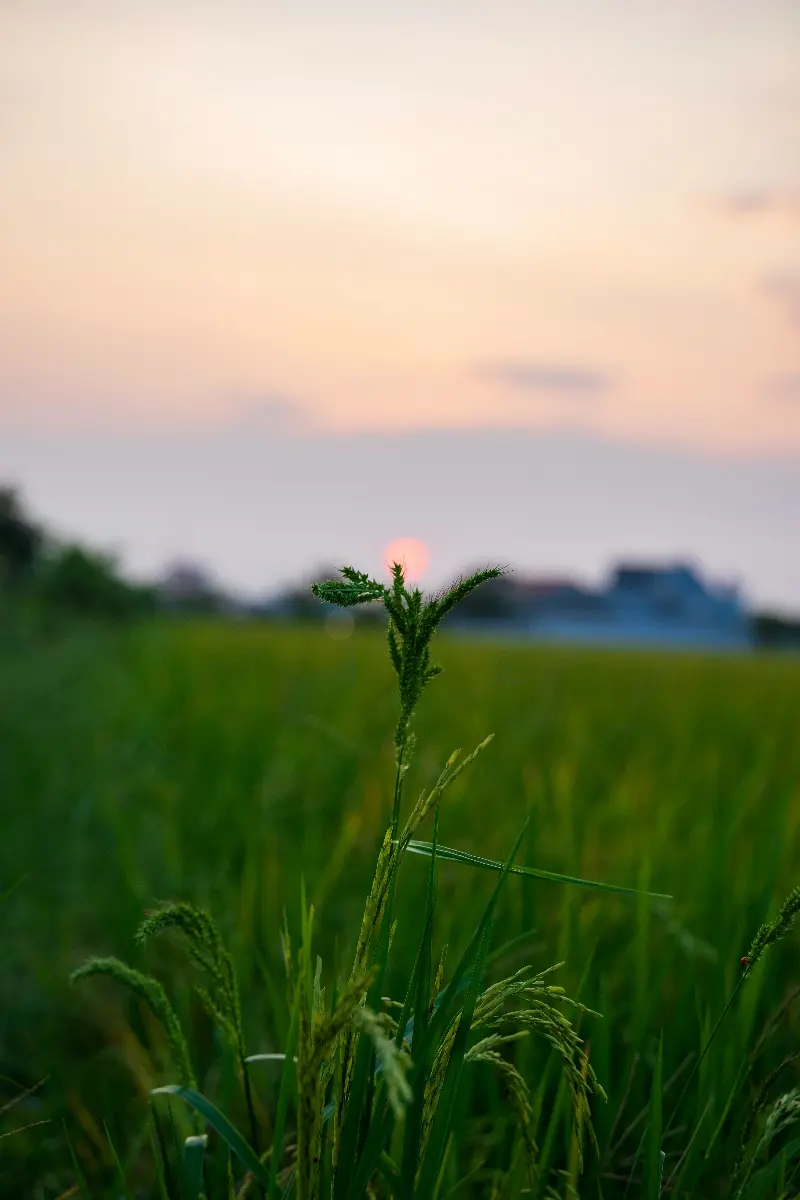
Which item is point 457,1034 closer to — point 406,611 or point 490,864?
point 490,864

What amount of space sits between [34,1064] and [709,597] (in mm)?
74601

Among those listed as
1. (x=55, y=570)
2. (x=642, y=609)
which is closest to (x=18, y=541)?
(x=55, y=570)

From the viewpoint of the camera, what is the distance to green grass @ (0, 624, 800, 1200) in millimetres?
1664

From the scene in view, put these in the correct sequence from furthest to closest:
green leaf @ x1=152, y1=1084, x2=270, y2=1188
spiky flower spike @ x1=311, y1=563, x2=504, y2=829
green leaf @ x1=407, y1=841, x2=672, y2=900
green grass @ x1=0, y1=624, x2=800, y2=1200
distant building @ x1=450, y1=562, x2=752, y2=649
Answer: distant building @ x1=450, y1=562, x2=752, y2=649 < green grass @ x1=0, y1=624, x2=800, y2=1200 < green leaf @ x1=152, y1=1084, x2=270, y2=1188 < green leaf @ x1=407, y1=841, x2=672, y2=900 < spiky flower spike @ x1=311, y1=563, x2=504, y2=829

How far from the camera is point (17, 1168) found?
1.96 meters

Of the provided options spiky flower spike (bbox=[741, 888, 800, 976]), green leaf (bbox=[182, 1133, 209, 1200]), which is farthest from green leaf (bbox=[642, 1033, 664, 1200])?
green leaf (bbox=[182, 1133, 209, 1200])

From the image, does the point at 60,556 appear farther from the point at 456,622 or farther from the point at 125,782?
the point at 456,622

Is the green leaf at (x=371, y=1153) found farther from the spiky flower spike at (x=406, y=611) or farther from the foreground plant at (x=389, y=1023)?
the spiky flower spike at (x=406, y=611)

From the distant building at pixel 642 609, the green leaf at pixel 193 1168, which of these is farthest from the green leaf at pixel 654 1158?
the distant building at pixel 642 609

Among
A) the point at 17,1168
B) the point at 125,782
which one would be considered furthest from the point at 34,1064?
the point at 125,782

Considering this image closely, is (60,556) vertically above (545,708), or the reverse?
(60,556)

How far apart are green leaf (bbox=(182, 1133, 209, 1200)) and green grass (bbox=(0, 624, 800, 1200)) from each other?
190 millimetres

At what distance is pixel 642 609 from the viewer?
233ft

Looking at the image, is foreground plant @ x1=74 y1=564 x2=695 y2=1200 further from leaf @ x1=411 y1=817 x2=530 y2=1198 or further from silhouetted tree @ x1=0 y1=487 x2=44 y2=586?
silhouetted tree @ x1=0 y1=487 x2=44 y2=586
